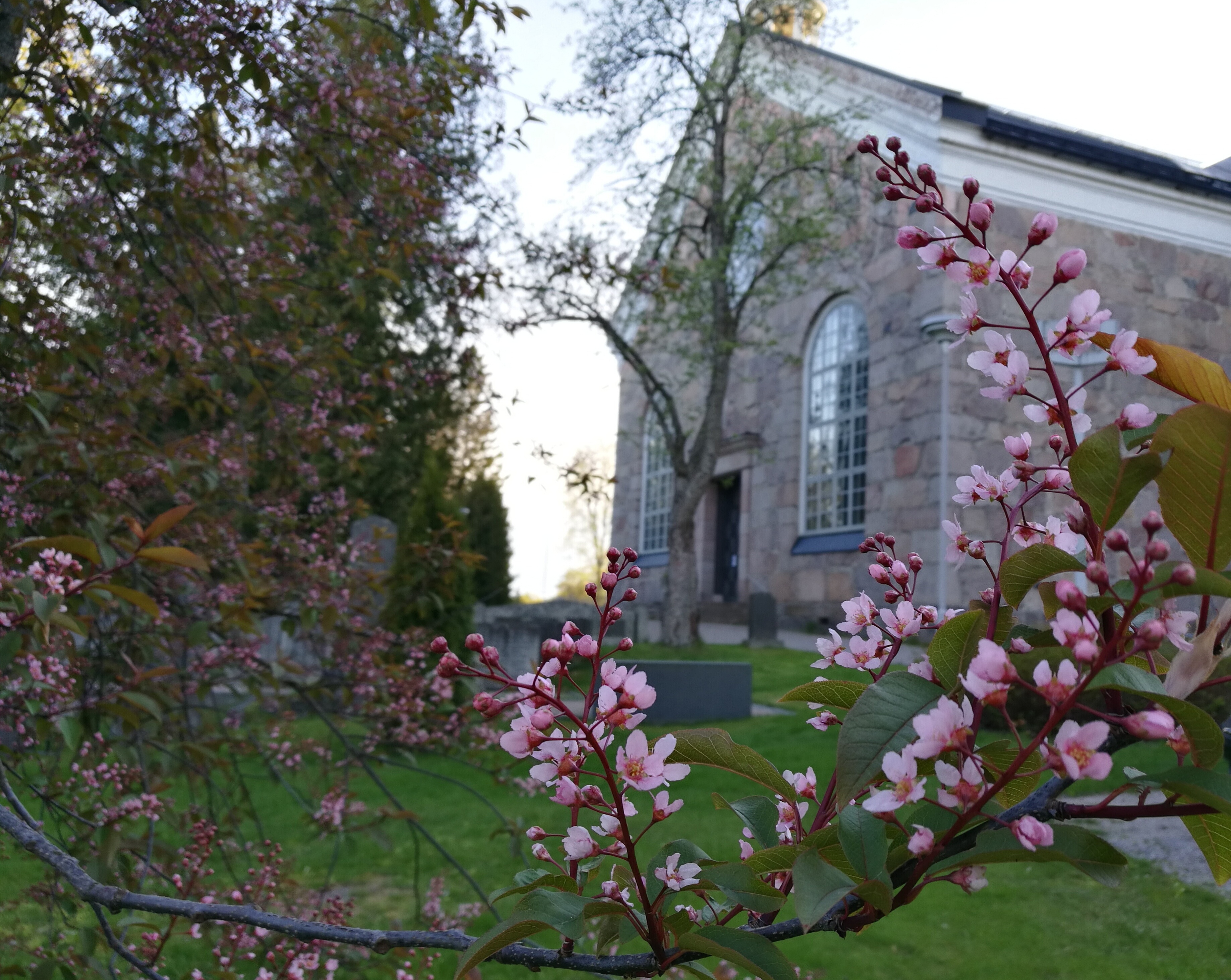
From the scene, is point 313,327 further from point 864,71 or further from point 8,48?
point 864,71

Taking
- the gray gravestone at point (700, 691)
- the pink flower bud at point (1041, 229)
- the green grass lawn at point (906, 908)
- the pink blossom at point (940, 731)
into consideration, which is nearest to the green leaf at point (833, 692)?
the pink blossom at point (940, 731)

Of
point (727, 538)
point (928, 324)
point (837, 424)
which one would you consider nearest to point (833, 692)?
point (928, 324)

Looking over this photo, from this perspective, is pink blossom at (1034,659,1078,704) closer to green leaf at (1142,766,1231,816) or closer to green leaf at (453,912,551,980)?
green leaf at (1142,766,1231,816)

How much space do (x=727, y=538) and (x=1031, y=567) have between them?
1584 cm

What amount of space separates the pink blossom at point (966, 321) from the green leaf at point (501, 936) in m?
0.63

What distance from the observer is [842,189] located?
42.3 ft

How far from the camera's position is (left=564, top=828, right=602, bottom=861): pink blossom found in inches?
30.3

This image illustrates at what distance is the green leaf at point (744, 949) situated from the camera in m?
0.66

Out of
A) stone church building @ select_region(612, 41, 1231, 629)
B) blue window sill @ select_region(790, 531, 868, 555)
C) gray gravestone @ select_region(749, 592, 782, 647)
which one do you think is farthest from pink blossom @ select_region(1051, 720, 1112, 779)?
gray gravestone @ select_region(749, 592, 782, 647)

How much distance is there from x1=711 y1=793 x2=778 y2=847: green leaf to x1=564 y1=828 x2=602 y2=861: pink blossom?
0.51ft

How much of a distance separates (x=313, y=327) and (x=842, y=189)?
387 inches

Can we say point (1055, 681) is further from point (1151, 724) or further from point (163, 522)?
point (163, 522)

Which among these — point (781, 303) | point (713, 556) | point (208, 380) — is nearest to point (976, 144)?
point (781, 303)

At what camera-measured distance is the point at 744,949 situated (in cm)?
67
